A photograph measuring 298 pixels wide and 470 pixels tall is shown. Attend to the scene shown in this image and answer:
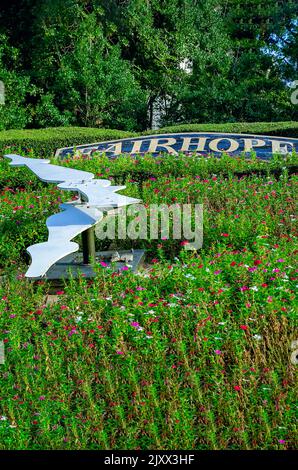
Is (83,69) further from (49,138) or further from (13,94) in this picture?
(49,138)

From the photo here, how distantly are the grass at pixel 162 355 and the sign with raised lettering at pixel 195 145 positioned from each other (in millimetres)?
4608

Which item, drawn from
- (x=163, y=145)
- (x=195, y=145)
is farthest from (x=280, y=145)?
(x=163, y=145)

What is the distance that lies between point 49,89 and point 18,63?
4.37 feet

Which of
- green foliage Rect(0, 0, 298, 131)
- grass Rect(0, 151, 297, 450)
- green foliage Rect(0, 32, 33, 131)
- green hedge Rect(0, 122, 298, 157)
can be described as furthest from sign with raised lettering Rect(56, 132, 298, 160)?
green foliage Rect(0, 32, 33, 131)

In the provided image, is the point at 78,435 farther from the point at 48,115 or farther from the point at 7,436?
the point at 48,115

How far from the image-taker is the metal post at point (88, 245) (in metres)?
5.67

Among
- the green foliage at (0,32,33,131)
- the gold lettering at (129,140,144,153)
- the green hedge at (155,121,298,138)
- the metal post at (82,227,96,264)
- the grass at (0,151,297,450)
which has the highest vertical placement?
the green foliage at (0,32,33,131)

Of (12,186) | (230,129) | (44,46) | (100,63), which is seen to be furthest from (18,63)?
(12,186)

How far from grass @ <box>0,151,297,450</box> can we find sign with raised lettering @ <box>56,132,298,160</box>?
4608mm

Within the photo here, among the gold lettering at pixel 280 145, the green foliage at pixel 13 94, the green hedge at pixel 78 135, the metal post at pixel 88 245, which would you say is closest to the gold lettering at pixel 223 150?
the gold lettering at pixel 280 145

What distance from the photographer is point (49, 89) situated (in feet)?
56.2

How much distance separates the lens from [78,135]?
1329 centimetres

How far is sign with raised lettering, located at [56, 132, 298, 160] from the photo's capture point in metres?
10.7

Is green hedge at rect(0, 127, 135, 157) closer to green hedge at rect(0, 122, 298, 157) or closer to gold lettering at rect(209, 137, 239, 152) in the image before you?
Result: green hedge at rect(0, 122, 298, 157)
